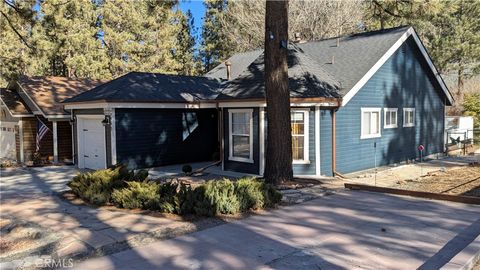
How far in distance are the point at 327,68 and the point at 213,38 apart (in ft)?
78.8

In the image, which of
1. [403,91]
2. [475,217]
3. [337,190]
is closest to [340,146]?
[337,190]

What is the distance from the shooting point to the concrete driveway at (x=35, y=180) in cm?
1140

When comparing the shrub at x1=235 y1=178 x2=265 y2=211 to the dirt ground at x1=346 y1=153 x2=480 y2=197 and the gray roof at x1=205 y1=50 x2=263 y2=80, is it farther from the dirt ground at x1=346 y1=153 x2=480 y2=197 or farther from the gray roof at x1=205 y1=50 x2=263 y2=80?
the gray roof at x1=205 y1=50 x2=263 y2=80

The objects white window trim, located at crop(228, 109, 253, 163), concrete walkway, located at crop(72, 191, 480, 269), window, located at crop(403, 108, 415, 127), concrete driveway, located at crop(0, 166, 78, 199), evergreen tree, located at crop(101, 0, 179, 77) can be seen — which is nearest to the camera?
concrete walkway, located at crop(72, 191, 480, 269)

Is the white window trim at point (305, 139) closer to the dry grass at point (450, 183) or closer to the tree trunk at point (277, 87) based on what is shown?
the tree trunk at point (277, 87)

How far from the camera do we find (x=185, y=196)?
25.7 feet

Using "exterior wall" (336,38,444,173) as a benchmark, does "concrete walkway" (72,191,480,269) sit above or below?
below

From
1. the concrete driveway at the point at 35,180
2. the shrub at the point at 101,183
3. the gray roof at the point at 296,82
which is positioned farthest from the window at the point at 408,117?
the concrete driveway at the point at 35,180

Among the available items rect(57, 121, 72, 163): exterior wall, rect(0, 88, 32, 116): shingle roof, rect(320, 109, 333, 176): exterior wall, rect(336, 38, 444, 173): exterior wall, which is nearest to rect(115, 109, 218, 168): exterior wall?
rect(57, 121, 72, 163): exterior wall

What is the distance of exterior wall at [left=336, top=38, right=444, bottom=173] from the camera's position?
14.3 m

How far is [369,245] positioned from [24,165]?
55.4ft

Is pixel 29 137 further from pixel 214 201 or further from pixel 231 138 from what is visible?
pixel 214 201

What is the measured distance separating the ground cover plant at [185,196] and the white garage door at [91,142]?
20.9ft

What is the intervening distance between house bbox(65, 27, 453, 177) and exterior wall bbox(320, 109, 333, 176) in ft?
0.11
